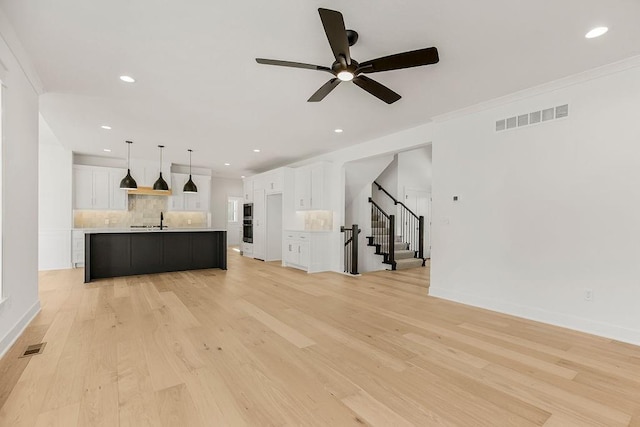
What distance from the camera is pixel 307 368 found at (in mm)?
2398

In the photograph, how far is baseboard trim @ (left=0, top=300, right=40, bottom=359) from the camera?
8.59ft

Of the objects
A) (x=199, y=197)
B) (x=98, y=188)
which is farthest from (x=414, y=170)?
(x=98, y=188)

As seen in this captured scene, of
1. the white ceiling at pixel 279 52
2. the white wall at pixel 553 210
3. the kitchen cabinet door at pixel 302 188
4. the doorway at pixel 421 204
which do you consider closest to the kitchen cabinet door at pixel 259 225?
the kitchen cabinet door at pixel 302 188

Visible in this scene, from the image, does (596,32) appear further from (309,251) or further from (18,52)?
(309,251)

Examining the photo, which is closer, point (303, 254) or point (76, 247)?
point (303, 254)

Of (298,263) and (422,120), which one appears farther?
(298,263)

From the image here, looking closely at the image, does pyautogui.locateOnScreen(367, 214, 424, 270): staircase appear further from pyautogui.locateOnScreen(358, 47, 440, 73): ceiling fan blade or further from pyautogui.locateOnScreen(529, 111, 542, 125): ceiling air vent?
pyautogui.locateOnScreen(358, 47, 440, 73): ceiling fan blade

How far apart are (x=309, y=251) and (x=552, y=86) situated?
16.4 feet

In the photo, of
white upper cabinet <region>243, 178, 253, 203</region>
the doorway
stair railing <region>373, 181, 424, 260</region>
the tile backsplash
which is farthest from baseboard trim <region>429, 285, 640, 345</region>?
the tile backsplash

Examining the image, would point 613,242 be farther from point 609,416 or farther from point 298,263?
point 298,263

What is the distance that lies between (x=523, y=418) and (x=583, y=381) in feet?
2.87

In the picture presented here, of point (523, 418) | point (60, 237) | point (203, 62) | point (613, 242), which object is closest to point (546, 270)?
point (613, 242)

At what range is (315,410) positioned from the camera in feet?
6.17

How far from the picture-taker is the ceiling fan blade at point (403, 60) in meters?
2.39
